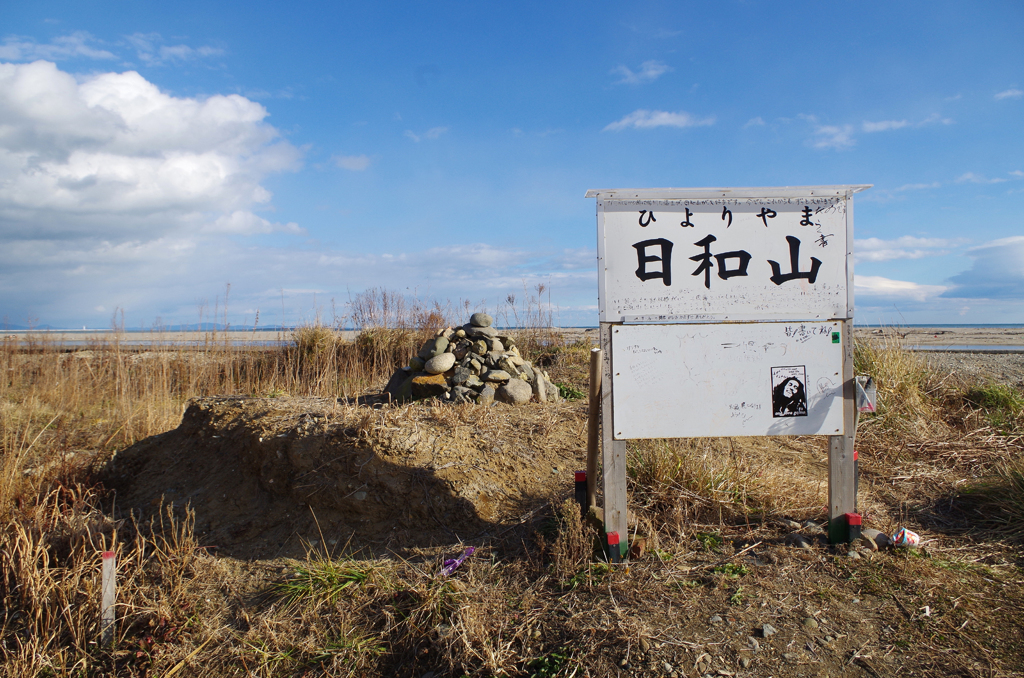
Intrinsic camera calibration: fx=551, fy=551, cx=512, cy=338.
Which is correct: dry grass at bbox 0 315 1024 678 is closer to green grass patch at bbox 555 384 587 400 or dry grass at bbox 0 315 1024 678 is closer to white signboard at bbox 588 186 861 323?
white signboard at bbox 588 186 861 323

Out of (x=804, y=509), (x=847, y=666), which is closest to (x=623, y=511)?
(x=847, y=666)

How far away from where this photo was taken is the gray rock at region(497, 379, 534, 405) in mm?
6048

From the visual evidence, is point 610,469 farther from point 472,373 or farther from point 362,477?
point 472,373

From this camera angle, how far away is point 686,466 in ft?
12.2

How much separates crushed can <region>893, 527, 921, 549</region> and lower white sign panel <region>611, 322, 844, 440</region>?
26.7 inches

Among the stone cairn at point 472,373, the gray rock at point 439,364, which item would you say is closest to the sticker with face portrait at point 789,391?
the stone cairn at point 472,373

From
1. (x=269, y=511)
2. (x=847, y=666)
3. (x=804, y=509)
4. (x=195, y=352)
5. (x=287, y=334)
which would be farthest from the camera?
(x=287, y=334)

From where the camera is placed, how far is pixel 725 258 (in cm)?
314

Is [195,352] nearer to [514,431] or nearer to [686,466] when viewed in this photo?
[514,431]

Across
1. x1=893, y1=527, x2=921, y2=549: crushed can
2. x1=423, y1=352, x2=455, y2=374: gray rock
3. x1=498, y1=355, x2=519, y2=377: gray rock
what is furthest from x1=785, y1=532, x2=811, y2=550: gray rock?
x1=423, y1=352, x2=455, y2=374: gray rock

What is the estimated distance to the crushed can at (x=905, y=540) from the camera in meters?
3.20

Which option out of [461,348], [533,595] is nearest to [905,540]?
[533,595]

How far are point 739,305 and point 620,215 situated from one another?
0.85m

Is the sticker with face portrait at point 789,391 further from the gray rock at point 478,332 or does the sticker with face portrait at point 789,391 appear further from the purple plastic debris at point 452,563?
the gray rock at point 478,332
